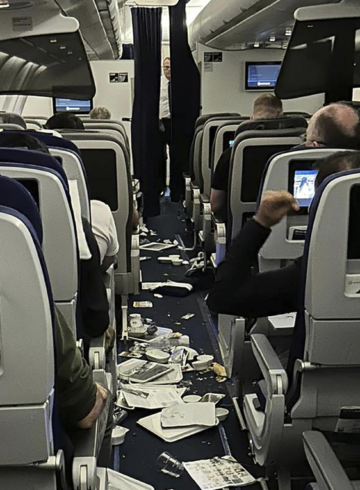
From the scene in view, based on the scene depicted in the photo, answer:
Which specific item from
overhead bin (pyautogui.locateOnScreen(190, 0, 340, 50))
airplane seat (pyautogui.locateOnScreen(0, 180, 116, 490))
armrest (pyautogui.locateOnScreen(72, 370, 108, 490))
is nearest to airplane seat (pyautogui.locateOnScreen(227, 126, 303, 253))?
overhead bin (pyautogui.locateOnScreen(190, 0, 340, 50))

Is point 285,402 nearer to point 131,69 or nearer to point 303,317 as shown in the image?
point 303,317

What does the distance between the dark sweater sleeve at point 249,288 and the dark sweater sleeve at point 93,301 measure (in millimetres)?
582

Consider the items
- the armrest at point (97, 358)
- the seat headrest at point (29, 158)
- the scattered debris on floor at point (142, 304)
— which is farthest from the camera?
the scattered debris on floor at point (142, 304)

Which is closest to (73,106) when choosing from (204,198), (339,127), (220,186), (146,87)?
(146,87)

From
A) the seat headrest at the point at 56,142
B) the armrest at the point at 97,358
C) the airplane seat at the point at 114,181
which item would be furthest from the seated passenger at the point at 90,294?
the airplane seat at the point at 114,181

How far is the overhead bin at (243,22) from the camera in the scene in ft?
18.4

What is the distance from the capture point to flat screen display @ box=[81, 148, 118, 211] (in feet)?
14.4

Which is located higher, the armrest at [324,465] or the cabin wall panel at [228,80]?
the cabin wall panel at [228,80]

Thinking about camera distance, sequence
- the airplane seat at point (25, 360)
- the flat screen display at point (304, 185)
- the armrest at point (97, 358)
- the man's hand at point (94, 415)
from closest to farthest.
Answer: the airplane seat at point (25, 360), the man's hand at point (94, 415), the armrest at point (97, 358), the flat screen display at point (304, 185)

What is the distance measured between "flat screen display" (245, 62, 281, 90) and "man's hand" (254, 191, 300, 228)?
8.85 m

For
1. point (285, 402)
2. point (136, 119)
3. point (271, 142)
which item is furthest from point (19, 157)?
point (136, 119)

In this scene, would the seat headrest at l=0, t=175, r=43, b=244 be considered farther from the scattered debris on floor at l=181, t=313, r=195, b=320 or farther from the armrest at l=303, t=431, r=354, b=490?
the scattered debris on floor at l=181, t=313, r=195, b=320

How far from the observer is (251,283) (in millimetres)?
2436

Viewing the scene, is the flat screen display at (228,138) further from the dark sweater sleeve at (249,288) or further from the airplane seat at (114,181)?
the dark sweater sleeve at (249,288)
